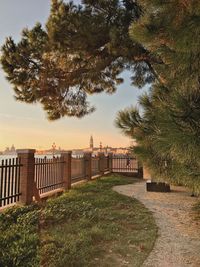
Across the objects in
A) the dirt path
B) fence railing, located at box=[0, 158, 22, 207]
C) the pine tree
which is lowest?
the dirt path

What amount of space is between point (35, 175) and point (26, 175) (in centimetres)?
78

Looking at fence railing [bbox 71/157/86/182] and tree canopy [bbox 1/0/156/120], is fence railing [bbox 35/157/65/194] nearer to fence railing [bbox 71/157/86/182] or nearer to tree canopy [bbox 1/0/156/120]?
fence railing [bbox 71/157/86/182]

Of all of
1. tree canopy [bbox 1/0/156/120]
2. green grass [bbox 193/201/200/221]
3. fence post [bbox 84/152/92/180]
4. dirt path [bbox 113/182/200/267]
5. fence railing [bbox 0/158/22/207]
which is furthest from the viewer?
fence post [bbox 84/152/92/180]

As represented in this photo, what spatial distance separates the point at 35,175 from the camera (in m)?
8.04

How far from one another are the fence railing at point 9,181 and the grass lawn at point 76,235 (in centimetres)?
46

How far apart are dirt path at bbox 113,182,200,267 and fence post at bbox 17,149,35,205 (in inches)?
128

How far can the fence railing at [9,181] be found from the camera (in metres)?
6.48

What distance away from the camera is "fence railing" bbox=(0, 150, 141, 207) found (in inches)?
264

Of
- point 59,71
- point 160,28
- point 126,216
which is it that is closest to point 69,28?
point 59,71

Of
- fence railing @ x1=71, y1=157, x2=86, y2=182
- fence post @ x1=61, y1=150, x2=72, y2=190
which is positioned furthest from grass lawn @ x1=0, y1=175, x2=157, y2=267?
fence railing @ x1=71, y1=157, x2=86, y2=182

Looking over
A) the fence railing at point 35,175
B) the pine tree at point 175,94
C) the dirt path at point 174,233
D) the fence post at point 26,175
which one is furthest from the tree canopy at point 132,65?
the fence post at point 26,175

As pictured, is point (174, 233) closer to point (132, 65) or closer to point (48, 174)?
point (48, 174)

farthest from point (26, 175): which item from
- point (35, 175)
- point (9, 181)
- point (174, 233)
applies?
→ point (174, 233)

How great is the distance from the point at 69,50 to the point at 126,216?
16.9 feet
